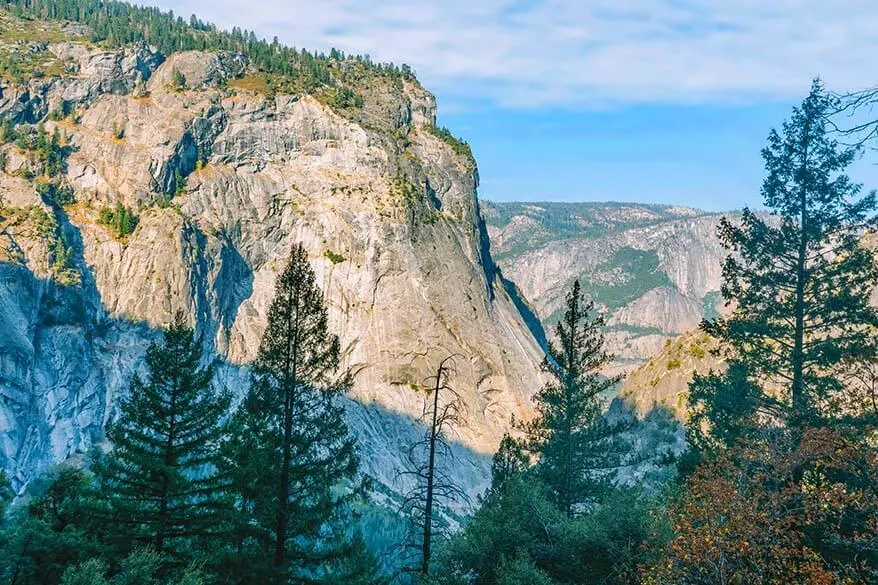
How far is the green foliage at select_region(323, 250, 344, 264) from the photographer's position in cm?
9950

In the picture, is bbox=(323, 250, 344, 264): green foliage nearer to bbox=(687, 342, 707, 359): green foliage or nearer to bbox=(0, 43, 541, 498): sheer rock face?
bbox=(0, 43, 541, 498): sheer rock face

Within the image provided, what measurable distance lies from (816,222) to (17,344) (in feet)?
258

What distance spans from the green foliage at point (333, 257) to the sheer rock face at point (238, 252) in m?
0.31

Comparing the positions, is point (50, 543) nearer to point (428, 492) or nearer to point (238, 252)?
point (428, 492)

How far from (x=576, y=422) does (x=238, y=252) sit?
77661 millimetres

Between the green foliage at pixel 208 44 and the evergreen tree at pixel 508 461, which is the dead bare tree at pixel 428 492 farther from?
the green foliage at pixel 208 44

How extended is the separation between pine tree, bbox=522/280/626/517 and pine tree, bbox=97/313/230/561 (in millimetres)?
14480

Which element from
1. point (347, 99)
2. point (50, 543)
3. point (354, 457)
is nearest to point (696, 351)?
point (354, 457)

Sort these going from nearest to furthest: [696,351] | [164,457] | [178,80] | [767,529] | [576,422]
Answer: [767,529] < [164,457] < [576,422] < [696,351] < [178,80]

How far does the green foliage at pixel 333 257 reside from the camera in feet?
326

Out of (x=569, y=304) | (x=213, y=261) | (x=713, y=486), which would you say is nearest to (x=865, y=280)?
(x=569, y=304)

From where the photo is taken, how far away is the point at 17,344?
77.1 meters

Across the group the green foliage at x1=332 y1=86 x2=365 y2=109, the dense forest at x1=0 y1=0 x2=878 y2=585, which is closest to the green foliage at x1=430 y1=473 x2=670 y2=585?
the dense forest at x1=0 y1=0 x2=878 y2=585

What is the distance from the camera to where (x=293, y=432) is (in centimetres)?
2431
